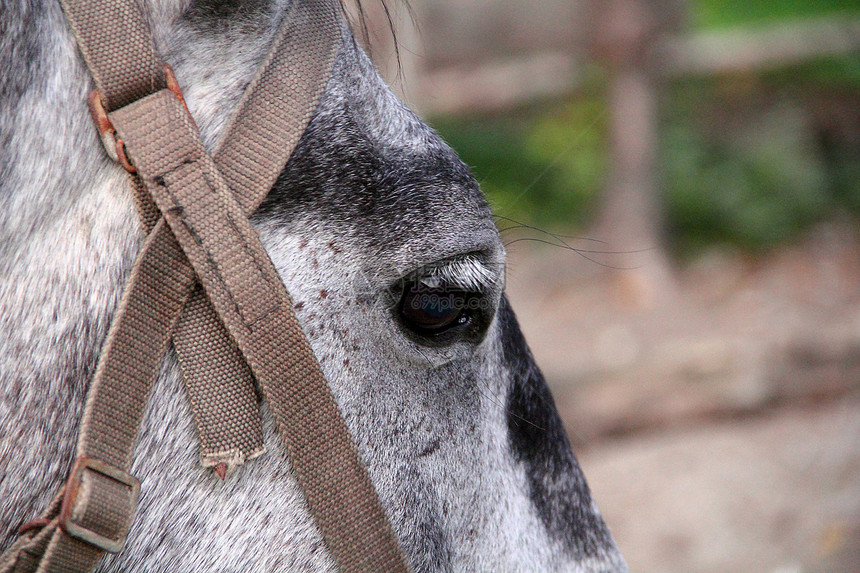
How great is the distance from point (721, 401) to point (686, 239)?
7.18ft

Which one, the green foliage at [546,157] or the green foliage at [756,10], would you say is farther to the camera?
the green foliage at [546,157]

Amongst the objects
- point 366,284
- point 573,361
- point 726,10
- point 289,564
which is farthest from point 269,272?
point 726,10

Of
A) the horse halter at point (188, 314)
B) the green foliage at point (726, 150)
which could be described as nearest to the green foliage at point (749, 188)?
the green foliage at point (726, 150)

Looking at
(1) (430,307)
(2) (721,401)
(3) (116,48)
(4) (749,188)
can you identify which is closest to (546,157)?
(4) (749,188)

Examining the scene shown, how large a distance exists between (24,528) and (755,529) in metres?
4.27

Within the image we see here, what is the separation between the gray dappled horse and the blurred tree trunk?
4.90 m

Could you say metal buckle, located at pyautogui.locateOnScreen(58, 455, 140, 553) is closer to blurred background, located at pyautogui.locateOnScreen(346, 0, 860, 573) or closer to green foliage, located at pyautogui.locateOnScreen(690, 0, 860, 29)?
blurred background, located at pyautogui.locateOnScreen(346, 0, 860, 573)

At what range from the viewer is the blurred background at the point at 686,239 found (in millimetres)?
4828

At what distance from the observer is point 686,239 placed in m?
7.26

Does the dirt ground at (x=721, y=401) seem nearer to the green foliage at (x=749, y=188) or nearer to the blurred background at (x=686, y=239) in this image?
the blurred background at (x=686, y=239)

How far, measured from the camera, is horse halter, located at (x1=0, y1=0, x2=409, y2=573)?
129cm

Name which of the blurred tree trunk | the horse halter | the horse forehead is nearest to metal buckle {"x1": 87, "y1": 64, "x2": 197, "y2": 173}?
the horse halter

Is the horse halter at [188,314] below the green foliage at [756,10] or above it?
above

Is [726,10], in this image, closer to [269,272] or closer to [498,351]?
[498,351]
